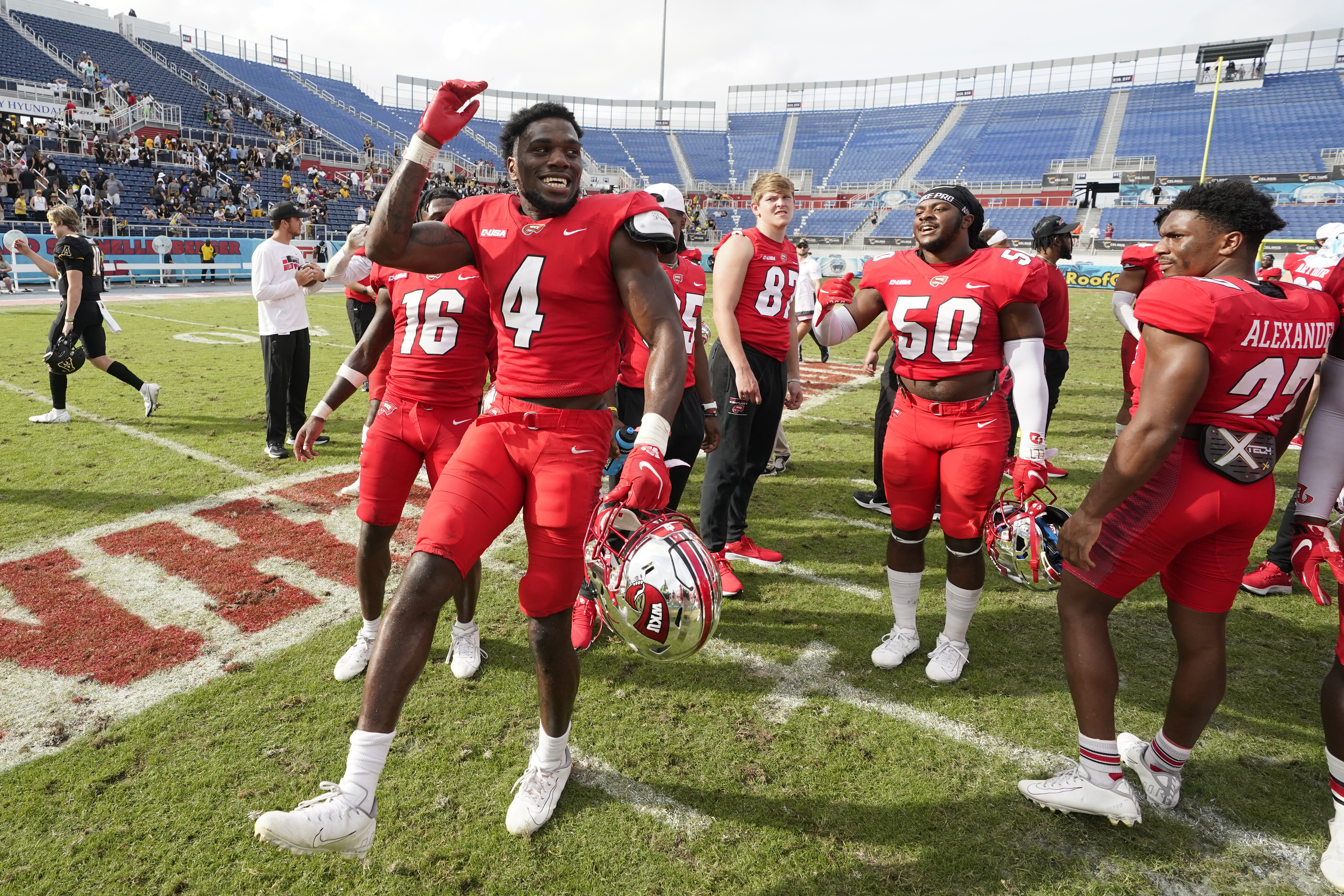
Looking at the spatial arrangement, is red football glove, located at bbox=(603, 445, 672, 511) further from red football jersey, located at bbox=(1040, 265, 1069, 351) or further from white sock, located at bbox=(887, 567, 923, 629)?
red football jersey, located at bbox=(1040, 265, 1069, 351)

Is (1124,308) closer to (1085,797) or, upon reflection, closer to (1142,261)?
(1142,261)

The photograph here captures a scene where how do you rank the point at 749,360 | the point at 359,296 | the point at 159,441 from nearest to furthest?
the point at 749,360 < the point at 359,296 < the point at 159,441

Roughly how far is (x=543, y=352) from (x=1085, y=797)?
2.50 m

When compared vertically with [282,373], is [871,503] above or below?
below

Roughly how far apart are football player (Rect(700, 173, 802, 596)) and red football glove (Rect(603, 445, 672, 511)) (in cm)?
214

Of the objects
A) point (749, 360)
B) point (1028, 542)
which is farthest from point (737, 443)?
point (1028, 542)

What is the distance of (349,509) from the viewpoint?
561 centimetres

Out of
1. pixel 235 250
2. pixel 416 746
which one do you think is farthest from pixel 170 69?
pixel 416 746

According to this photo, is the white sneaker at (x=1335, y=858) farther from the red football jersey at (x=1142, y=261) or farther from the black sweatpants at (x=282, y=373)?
the black sweatpants at (x=282, y=373)

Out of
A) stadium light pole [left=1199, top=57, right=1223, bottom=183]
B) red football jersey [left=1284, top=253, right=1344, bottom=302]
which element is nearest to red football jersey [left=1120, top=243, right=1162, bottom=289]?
red football jersey [left=1284, top=253, right=1344, bottom=302]

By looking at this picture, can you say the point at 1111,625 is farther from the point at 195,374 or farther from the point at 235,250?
the point at 235,250

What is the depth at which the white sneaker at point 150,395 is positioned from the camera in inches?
305

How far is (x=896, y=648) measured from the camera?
3699mm

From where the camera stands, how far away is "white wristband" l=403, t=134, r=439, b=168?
2395 millimetres
